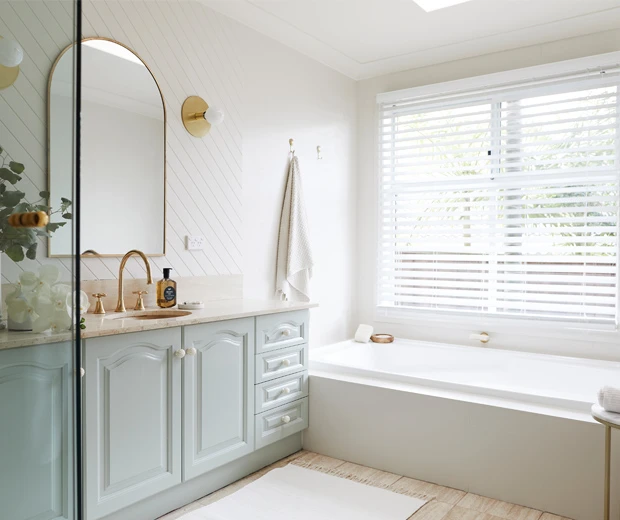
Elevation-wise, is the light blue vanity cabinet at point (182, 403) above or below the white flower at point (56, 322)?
below

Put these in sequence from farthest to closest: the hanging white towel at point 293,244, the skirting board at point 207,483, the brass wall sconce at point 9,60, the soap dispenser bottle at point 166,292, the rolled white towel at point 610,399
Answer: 1. the hanging white towel at point 293,244
2. the soap dispenser bottle at point 166,292
3. the skirting board at point 207,483
4. the rolled white towel at point 610,399
5. the brass wall sconce at point 9,60

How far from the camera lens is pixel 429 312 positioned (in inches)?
160

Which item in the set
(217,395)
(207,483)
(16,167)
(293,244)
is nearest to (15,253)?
(16,167)

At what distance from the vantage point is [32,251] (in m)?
0.96

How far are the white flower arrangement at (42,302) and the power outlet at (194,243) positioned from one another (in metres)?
1.96

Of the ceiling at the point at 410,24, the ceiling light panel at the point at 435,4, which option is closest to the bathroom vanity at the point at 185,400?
the ceiling at the point at 410,24

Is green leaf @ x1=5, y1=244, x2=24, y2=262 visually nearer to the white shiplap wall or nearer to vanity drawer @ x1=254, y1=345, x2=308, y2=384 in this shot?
the white shiplap wall

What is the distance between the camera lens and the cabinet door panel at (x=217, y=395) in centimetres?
238

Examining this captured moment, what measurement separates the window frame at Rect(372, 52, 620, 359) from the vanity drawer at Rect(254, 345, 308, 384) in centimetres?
131

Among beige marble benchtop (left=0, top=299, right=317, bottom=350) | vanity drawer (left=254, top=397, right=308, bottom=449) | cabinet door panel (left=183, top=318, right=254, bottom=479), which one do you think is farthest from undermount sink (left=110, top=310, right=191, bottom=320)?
vanity drawer (left=254, top=397, right=308, bottom=449)

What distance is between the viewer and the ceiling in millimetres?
3061

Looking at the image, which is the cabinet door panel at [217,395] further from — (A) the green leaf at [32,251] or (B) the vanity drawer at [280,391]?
(A) the green leaf at [32,251]

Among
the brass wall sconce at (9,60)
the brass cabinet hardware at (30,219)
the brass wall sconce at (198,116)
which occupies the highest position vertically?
the brass wall sconce at (198,116)

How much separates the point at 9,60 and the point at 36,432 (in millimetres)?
634
